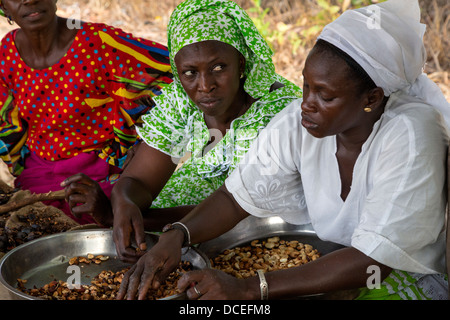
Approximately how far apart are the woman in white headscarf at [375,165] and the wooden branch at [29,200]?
999 mm

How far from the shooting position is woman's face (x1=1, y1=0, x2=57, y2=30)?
9.21 feet

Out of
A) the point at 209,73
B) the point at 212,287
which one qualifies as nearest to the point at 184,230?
the point at 212,287

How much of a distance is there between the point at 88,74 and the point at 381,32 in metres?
1.69

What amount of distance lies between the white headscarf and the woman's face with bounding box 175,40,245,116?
0.59 metres

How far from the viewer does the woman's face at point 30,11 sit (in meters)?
2.81

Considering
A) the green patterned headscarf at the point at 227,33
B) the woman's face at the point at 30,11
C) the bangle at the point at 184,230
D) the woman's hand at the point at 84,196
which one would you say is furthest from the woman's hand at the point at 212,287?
the woman's face at the point at 30,11

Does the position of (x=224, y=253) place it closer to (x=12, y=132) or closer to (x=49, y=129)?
(x=49, y=129)

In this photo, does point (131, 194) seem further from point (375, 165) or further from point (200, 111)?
point (375, 165)

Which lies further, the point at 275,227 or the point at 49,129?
the point at 49,129

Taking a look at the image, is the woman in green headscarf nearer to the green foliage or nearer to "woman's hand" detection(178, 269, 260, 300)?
"woman's hand" detection(178, 269, 260, 300)
